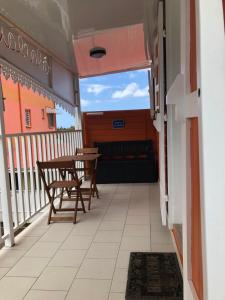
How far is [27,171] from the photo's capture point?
399cm

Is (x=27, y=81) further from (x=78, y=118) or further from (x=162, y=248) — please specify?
(x=162, y=248)

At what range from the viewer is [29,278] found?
2369 mm

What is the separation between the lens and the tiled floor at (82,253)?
2184mm

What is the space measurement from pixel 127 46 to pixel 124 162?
2.21m

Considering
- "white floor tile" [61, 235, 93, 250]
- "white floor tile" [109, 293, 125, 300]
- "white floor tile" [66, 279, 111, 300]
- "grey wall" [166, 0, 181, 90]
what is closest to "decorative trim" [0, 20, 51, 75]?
"grey wall" [166, 0, 181, 90]

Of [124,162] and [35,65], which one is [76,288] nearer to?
[35,65]

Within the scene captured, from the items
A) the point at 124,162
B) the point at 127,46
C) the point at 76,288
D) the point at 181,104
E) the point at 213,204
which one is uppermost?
the point at 127,46

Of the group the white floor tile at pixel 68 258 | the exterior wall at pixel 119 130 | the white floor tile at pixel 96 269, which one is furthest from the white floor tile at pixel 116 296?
the exterior wall at pixel 119 130

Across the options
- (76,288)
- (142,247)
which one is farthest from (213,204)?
(142,247)

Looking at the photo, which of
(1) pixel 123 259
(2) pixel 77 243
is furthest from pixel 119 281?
(2) pixel 77 243

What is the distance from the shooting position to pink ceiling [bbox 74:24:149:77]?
4.69 metres

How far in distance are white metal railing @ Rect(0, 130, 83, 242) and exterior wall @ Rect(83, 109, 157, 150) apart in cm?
176

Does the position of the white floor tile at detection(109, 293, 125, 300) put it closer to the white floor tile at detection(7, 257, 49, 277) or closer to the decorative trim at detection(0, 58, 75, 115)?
the white floor tile at detection(7, 257, 49, 277)

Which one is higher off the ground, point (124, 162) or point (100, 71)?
point (100, 71)
